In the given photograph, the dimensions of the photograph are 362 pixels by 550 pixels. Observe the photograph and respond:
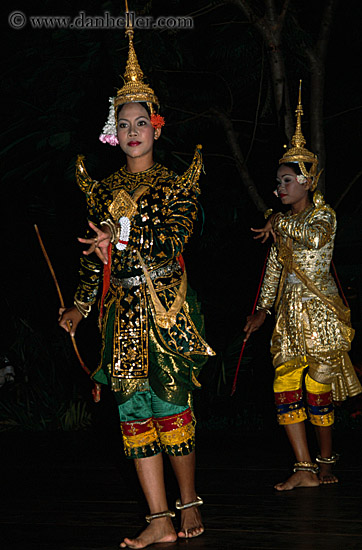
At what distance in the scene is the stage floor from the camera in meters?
3.44

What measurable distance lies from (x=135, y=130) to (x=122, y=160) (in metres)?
3.55

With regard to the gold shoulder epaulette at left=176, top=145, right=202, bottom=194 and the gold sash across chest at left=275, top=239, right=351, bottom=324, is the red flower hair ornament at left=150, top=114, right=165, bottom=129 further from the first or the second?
the gold sash across chest at left=275, top=239, right=351, bottom=324

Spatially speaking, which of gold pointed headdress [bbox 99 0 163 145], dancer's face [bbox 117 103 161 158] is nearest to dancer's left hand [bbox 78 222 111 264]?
dancer's face [bbox 117 103 161 158]

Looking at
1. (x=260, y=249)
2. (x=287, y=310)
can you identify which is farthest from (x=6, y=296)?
(x=287, y=310)

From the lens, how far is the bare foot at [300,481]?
4.46 meters

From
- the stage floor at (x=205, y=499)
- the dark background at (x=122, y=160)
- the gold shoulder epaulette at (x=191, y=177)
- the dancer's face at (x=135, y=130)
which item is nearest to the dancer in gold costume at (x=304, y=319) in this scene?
the stage floor at (x=205, y=499)

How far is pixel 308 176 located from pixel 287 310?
0.77m

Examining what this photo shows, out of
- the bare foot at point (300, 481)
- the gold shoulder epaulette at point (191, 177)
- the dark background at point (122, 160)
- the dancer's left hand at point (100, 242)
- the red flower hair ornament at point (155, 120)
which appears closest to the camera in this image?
the dancer's left hand at point (100, 242)

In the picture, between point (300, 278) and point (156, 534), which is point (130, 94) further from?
point (156, 534)

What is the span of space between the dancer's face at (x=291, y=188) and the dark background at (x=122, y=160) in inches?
75.8

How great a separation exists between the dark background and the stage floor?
3.92 ft

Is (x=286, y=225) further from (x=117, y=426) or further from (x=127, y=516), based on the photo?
(x=117, y=426)

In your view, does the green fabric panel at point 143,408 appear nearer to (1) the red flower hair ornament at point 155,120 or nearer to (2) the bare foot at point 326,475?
(1) the red flower hair ornament at point 155,120

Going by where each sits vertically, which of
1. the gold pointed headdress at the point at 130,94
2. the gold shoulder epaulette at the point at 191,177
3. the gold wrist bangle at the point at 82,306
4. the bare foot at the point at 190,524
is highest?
the gold pointed headdress at the point at 130,94
